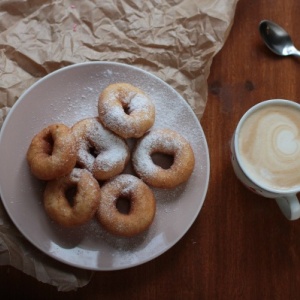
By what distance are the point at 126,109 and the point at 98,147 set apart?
0.10 meters

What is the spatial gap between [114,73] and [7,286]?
484 mm

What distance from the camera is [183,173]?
38.1 inches

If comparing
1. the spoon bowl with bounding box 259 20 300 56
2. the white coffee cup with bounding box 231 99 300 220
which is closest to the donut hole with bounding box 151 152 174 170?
the white coffee cup with bounding box 231 99 300 220

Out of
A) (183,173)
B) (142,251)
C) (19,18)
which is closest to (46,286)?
(142,251)

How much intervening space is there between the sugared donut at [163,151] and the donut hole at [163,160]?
0.03 metres

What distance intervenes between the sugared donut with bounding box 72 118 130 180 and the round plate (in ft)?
0.19

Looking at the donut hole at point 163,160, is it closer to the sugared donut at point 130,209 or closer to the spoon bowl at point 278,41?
the sugared donut at point 130,209

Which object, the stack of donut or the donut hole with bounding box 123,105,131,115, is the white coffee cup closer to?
the stack of donut

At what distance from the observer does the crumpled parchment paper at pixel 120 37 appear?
1.05 metres

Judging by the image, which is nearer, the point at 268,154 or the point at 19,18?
the point at 268,154

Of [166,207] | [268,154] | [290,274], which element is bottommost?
[290,274]

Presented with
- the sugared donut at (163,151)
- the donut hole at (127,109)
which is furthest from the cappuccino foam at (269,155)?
the donut hole at (127,109)

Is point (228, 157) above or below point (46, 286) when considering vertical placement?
above

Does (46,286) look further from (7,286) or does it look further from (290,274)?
(290,274)
